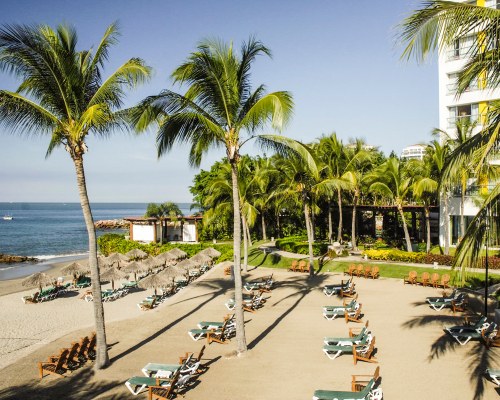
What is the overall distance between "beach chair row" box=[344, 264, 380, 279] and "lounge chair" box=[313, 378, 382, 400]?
596 inches

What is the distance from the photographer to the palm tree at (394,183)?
27.9 metres

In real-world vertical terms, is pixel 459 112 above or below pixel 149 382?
above

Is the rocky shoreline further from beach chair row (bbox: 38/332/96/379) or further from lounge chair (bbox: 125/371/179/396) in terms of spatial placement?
lounge chair (bbox: 125/371/179/396)

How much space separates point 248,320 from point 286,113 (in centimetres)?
888

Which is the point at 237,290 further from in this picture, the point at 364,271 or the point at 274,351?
the point at 364,271

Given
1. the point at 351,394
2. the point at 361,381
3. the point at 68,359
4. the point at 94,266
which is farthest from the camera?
the point at 68,359

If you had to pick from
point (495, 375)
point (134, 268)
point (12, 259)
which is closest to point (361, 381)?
point (495, 375)

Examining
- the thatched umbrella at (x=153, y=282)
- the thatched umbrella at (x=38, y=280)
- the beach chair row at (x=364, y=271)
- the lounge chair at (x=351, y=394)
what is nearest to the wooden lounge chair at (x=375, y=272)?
the beach chair row at (x=364, y=271)

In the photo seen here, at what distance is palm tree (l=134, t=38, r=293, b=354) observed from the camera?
11.3 m

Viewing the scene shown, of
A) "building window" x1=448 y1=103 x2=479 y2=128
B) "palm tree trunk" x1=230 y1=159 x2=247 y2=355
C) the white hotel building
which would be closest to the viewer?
"palm tree trunk" x1=230 y1=159 x2=247 y2=355

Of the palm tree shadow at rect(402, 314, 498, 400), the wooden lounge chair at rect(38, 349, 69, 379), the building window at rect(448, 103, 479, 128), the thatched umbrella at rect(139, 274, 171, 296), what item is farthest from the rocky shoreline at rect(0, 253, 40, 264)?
the palm tree shadow at rect(402, 314, 498, 400)

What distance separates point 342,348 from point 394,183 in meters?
19.6

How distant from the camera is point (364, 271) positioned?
24.0 m

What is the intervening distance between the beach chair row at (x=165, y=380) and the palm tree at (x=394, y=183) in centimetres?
2077
